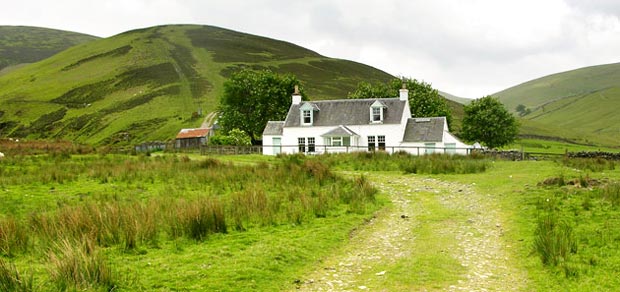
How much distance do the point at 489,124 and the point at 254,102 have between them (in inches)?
1209

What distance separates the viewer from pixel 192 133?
74.2 metres

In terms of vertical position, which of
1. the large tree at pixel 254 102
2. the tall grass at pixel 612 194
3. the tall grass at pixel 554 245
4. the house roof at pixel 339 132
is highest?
the large tree at pixel 254 102

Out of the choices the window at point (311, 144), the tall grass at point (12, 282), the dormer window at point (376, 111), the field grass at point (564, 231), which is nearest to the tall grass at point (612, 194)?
the field grass at point (564, 231)

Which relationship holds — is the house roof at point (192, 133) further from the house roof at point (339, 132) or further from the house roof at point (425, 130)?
the house roof at point (425, 130)

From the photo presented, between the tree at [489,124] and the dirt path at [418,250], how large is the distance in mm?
50721

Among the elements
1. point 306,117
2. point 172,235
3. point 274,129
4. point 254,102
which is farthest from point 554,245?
point 254,102

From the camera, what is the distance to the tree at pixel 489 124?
64.1 meters

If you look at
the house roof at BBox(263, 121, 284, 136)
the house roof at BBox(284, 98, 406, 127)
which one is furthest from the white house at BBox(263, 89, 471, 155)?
the house roof at BBox(263, 121, 284, 136)

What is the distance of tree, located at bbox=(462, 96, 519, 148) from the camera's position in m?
64.1

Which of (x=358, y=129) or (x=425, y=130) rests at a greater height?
(x=358, y=129)

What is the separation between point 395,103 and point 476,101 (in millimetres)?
22425

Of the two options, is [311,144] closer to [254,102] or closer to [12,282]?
[254,102]

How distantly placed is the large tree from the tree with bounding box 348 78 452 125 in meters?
10.4

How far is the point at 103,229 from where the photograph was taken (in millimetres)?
10102
